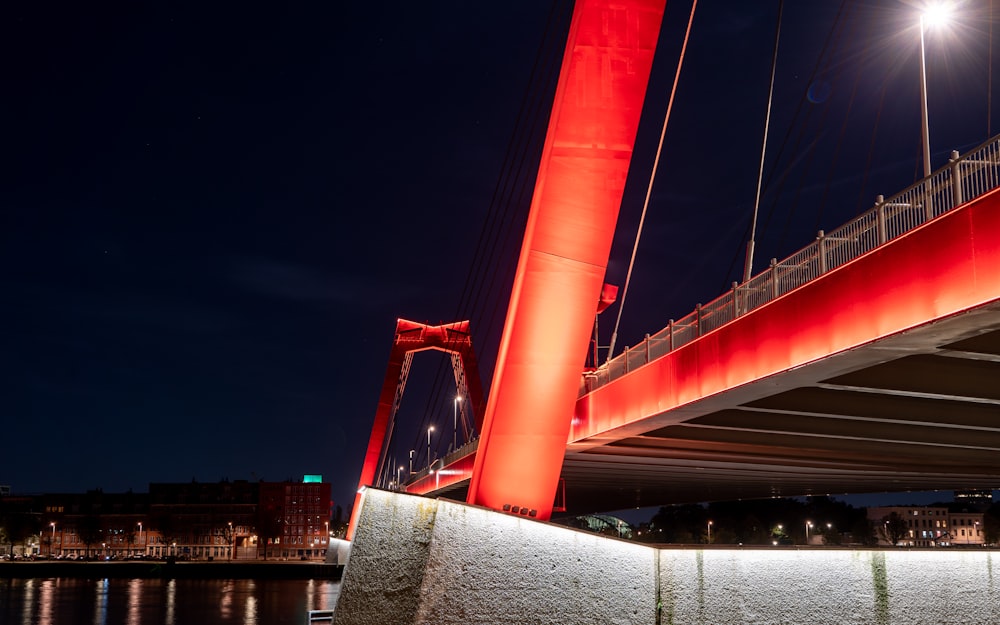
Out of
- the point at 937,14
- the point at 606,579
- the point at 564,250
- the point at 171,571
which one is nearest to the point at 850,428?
the point at 606,579

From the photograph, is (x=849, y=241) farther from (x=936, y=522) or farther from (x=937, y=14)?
(x=936, y=522)

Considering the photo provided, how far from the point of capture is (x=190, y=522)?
5448 inches

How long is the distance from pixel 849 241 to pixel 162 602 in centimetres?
4677

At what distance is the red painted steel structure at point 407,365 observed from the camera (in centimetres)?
5238

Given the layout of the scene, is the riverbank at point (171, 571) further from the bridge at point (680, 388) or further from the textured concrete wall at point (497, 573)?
the textured concrete wall at point (497, 573)

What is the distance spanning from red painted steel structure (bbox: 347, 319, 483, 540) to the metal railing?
30568mm

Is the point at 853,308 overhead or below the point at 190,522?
overhead

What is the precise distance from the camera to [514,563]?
1300 cm

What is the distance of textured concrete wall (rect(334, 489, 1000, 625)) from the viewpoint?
12648 millimetres

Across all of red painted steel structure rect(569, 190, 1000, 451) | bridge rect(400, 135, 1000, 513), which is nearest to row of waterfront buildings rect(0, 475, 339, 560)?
bridge rect(400, 135, 1000, 513)

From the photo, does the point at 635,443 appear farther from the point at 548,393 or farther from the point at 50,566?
Result: the point at 50,566

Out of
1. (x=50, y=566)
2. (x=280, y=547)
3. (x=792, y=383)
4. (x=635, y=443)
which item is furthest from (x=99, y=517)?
(x=792, y=383)

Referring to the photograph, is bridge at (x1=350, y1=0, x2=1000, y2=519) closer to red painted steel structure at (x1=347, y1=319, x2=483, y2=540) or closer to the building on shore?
red painted steel structure at (x1=347, y1=319, x2=483, y2=540)

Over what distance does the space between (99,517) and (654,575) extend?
140143mm
